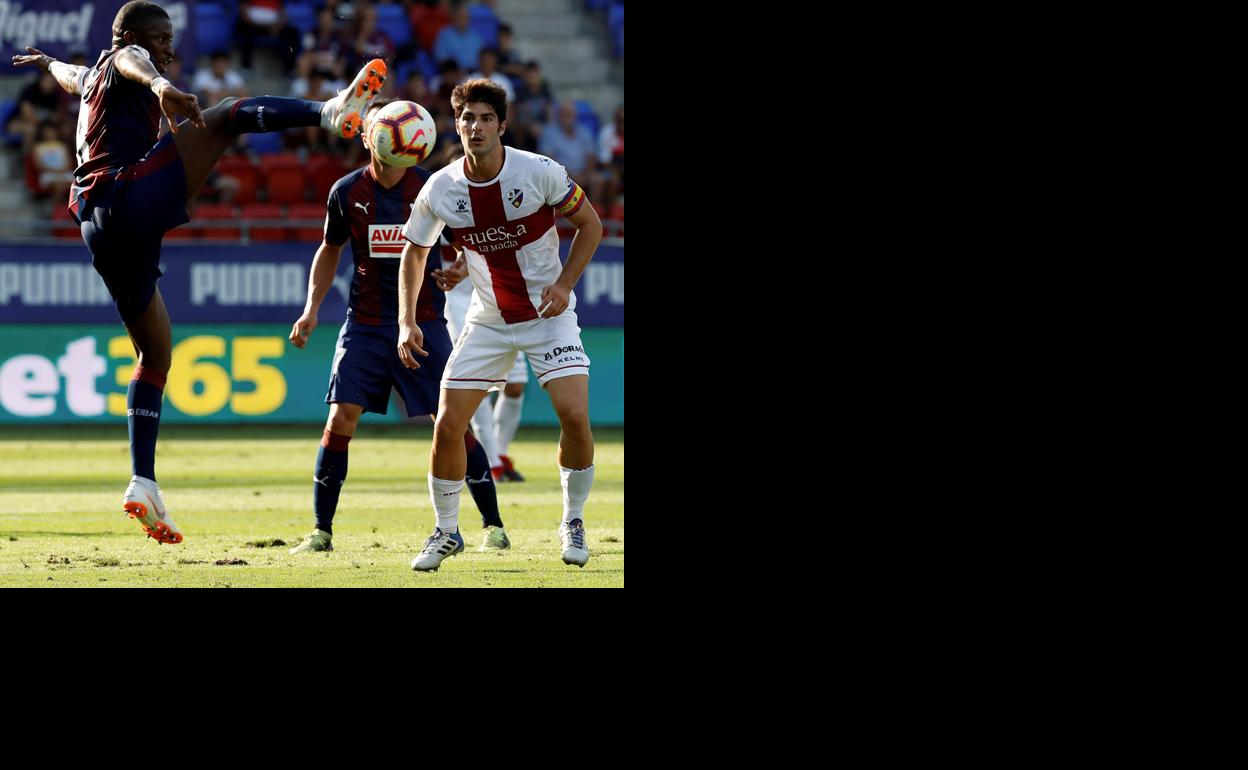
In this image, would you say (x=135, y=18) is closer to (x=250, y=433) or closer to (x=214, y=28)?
(x=250, y=433)

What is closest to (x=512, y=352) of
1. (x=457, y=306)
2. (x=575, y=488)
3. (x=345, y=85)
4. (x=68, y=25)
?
(x=575, y=488)

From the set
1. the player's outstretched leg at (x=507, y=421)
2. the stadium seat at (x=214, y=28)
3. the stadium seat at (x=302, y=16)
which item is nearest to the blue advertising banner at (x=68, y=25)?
Result: the stadium seat at (x=214, y=28)

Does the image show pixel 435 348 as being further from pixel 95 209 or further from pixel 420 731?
pixel 420 731

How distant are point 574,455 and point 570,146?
35.9ft

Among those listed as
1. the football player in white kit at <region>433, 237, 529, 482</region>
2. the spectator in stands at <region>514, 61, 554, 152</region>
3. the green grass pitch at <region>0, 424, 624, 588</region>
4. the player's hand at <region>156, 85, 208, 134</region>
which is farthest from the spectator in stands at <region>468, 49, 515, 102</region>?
the player's hand at <region>156, 85, 208, 134</region>

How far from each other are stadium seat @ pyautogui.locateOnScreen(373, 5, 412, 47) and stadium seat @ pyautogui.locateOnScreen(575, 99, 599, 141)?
2.12 metres

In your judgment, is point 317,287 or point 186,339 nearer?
point 317,287

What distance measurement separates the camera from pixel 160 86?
5703 millimetres

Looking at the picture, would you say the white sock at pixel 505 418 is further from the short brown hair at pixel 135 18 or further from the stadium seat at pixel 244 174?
the stadium seat at pixel 244 174

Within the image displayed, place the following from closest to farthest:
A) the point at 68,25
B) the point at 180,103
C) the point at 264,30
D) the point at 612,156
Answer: the point at 180,103, the point at 68,25, the point at 612,156, the point at 264,30

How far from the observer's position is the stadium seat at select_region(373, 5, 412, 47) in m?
19.1

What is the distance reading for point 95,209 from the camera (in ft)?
21.1

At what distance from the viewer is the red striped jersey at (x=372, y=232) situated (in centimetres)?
750

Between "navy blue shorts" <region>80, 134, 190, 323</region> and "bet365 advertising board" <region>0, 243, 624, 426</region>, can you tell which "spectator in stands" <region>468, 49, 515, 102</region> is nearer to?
"bet365 advertising board" <region>0, 243, 624, 426</region>
